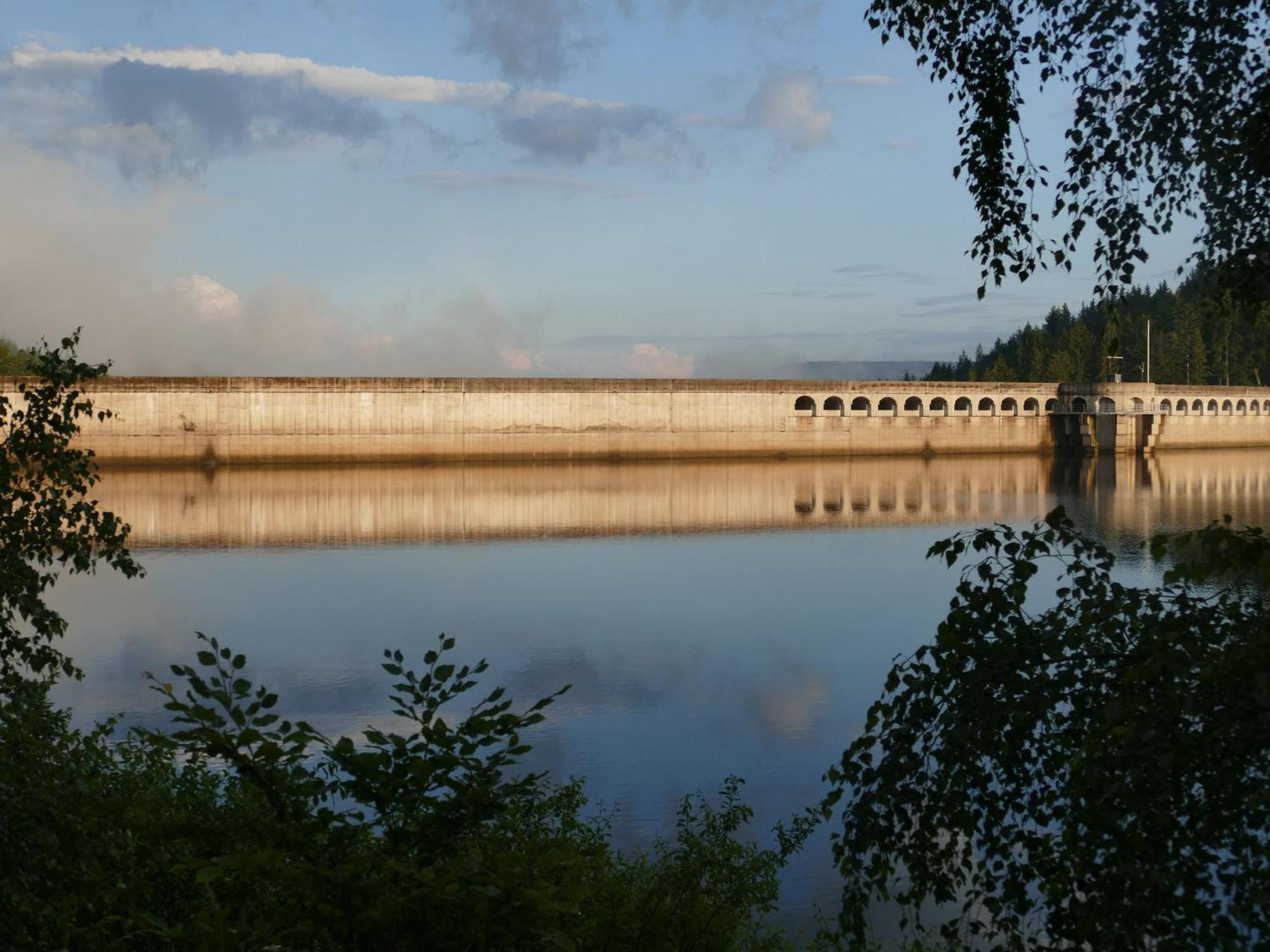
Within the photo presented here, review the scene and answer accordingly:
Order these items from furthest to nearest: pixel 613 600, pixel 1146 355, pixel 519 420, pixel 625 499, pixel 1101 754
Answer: pixel 1146 355
pixel 519 420
pixel 625 499
pixel 613 600
pixel 1101 754

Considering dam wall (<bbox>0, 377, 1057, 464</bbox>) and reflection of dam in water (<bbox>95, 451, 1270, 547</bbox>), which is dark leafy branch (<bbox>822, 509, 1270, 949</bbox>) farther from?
dam wall (<bbox>0, 377, 1057, 464</bbox>)

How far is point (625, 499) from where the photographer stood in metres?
41.4

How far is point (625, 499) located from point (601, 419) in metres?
22.1

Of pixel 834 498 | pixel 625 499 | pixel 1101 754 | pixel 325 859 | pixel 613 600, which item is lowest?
A: pixel 613 600

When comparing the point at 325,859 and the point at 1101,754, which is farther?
the point at 325,859

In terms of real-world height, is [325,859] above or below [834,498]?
above

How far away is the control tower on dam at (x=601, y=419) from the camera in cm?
5859

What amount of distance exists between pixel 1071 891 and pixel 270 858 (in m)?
2.38

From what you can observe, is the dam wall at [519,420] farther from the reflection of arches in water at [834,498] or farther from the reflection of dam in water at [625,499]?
the reflection of arches in water at [834,498]

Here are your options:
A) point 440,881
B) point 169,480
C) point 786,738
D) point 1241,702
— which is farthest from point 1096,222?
point 169,480

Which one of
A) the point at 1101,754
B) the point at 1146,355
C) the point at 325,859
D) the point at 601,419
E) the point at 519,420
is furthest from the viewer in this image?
the point at 1146,355

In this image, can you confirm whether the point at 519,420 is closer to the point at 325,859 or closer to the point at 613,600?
the point at 613,600

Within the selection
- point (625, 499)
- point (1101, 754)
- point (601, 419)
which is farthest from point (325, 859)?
point (601, 419)

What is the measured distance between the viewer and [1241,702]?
3393 millimetres
